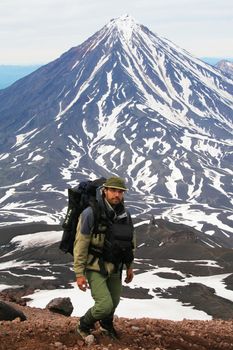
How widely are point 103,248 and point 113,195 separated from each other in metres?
1.10

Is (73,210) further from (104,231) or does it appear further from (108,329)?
(108,329)

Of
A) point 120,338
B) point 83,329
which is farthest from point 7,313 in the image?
point 120,338

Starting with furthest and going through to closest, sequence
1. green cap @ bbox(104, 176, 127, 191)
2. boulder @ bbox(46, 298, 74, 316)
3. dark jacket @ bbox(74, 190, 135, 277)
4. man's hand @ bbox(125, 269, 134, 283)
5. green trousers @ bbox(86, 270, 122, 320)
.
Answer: boulder @ bbox(46, 298, 74, 316) < man's hand @ bbox(125, 269, 134, 283) < green cap @ bbox(104, 176, 127, 191) < green trousers @ bbox(86, 270, 122, 320) < dark jacket @ bbox(74, 190, 135, 277)

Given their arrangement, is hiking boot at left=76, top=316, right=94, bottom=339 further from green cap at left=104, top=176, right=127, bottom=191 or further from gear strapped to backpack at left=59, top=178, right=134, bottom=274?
green cap at left=104, top=176, right=127, bottom=191

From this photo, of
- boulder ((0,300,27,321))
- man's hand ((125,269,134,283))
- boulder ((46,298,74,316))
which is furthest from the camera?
boulder ((46,298,74,316))

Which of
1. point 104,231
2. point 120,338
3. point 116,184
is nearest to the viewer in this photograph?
point 104,231

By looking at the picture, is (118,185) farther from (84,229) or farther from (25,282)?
(25,282)

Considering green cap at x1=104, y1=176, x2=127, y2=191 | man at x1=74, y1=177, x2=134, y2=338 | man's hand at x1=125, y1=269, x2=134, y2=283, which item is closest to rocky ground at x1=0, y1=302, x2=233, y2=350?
man at x1=74, y1=177, x2=134, y2=338

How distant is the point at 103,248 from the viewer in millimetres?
11844

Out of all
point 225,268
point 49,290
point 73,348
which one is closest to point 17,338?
point 73,348

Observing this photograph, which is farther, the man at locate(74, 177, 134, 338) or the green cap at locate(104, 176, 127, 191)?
the green cap at locate(104, 176, 127, 191)

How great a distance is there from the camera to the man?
1161 centimetres

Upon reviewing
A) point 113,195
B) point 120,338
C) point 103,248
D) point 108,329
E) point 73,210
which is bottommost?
point 120,338

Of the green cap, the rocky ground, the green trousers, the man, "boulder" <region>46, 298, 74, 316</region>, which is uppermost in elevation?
the green cap
